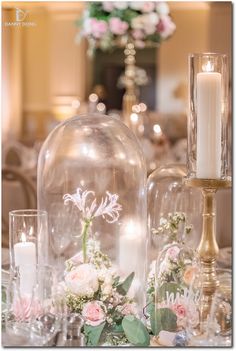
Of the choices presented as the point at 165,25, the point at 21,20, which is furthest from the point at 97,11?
the point at 21,20

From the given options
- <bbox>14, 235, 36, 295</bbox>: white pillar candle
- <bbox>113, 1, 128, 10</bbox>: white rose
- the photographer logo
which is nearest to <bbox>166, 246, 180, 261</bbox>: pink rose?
<bbox>14, 235, 36, 295</bbox>: white pillar candle

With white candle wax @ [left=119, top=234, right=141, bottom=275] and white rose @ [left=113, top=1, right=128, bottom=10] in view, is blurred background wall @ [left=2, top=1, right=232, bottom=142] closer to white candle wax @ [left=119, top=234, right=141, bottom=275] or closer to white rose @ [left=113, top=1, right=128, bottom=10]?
white rose @ [left=113, top=1, right=128, bottom=10]

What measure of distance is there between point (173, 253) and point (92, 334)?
18 centimetres

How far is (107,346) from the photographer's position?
1012 mm

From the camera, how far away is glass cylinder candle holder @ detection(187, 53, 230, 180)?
3.61 ft

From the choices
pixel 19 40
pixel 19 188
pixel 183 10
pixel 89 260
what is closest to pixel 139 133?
pixel 19 188

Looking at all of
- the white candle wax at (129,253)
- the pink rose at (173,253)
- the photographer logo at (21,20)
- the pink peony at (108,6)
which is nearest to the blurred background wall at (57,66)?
the pink peony at (108,6)

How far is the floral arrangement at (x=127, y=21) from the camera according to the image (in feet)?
10.7

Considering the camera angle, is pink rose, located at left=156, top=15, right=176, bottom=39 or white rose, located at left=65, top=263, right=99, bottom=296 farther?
pink rose, located at left=156, top=15, right=176, bottom=39

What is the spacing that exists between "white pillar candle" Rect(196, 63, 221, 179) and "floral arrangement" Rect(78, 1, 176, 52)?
2189mm

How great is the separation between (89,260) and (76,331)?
16 cm

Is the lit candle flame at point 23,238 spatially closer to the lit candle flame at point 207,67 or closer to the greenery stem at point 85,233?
the greenery stem at point 85,233

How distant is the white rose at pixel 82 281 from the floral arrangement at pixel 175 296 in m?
0.10

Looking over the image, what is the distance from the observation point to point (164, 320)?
1.04 m
